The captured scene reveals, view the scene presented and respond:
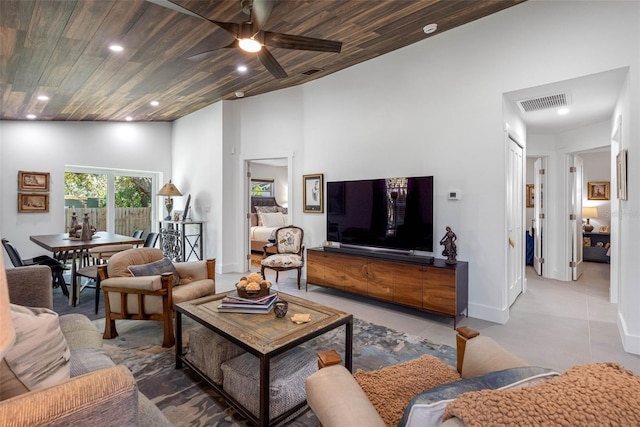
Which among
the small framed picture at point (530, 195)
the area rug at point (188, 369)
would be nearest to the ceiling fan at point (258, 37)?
the area rug at point (188, 369)

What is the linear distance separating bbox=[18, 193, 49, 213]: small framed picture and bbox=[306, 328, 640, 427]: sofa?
21.8 feet

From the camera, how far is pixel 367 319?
350 centimetres

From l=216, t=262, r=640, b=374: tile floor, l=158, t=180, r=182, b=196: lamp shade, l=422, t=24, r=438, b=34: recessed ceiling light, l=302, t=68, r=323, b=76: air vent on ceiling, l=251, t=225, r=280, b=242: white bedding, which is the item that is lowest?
l=216, t=262, r=640, b=374: tile floor

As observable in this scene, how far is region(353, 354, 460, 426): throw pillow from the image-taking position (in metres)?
1.26

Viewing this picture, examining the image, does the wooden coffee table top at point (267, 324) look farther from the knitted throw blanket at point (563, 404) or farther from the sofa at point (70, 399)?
the knitted throw blanket at point (563, 404)

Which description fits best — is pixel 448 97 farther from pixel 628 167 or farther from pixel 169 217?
pixel 169 217

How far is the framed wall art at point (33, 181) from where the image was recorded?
5.39 meters

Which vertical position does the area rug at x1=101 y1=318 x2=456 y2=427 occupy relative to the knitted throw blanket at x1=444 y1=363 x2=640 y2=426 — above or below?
below

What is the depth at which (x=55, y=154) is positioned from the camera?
575 cm

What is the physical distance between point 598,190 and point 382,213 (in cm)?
644

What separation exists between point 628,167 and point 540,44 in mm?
1401

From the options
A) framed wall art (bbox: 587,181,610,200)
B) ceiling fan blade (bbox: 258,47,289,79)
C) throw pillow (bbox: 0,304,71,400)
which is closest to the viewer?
throw pillow (bbox: 0,304,71,400)

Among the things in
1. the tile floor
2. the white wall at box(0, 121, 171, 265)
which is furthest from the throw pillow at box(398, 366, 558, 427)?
the white wall at box(0, 121, 171, 265)

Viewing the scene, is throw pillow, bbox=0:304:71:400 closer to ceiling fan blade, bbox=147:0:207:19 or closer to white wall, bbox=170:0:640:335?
ceiling fan blade, bbox=147:0:207:19
